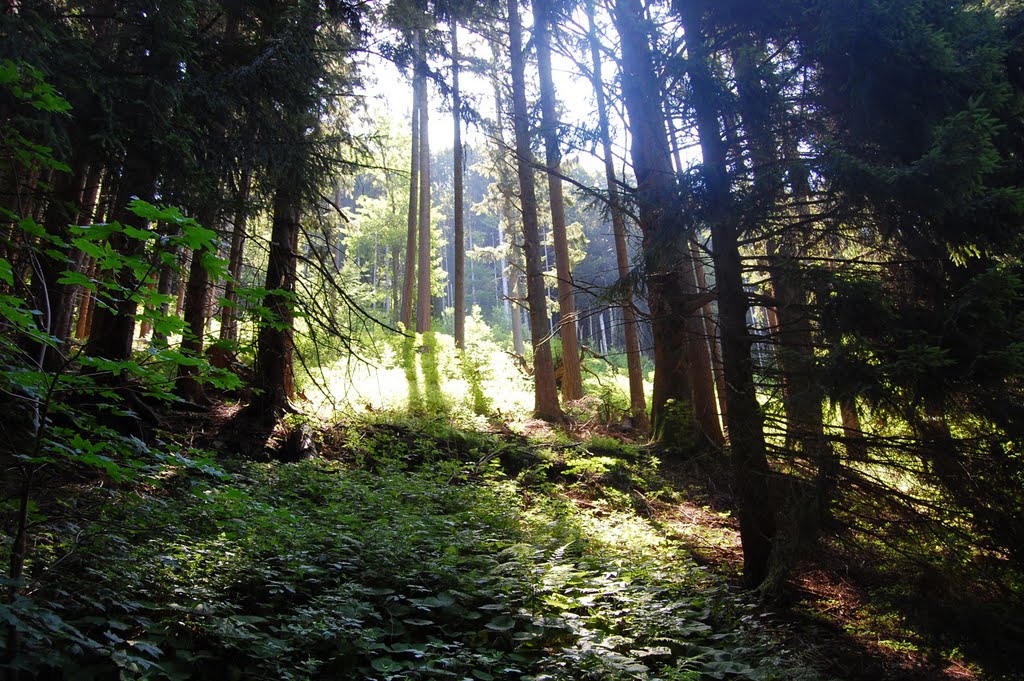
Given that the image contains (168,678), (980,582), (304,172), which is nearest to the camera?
(168,678)

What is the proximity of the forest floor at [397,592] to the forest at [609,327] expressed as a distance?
0.03 meters

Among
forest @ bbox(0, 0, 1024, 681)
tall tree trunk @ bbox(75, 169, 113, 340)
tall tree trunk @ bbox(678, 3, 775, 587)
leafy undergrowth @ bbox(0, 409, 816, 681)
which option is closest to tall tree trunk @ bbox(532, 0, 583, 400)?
forest @ bbox(0, 0, 1024, 681)

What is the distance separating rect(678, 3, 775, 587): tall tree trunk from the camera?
494 centimetres

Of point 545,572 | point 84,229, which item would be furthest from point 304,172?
point 545,572

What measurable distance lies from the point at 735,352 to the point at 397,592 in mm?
3502

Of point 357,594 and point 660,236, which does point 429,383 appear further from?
point 357,594

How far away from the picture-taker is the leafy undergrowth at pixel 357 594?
2.83 m

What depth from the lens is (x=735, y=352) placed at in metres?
5.11

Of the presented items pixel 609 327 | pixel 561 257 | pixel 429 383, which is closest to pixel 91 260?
pixel 429 383

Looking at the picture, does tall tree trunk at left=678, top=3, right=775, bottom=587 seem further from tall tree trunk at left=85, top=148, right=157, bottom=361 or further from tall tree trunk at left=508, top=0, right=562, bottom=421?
tall tree trunk at left=508, top=0, right=562, bottom=421

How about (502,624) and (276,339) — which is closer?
(502,624)

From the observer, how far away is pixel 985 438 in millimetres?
3967

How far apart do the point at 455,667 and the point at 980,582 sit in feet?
12.0

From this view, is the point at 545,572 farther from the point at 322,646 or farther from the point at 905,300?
the point at 905,300
